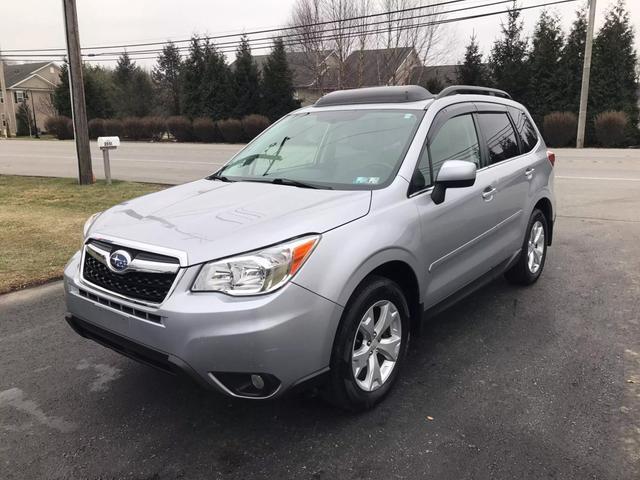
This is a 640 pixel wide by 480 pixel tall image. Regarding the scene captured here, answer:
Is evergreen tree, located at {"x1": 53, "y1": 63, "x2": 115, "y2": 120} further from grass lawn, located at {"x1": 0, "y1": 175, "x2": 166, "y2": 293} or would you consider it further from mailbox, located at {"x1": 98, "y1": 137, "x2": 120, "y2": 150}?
mailbox, located at {"x1": 98, "y1": 137, "x2": 120, "y2": 150}

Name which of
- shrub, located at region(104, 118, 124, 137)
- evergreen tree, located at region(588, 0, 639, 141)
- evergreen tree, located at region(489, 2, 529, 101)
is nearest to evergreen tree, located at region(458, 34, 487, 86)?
evergreen tree, located at region(489, 2, 529, 101)

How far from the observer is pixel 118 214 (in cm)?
334

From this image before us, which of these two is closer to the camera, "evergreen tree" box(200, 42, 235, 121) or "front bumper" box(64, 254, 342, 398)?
"front bumper" box(64, 254, 342, 398)

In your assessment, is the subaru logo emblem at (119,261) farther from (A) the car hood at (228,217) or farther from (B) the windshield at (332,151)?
(B) the windshield at (332,151)

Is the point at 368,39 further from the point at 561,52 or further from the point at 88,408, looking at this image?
the point at 88,408

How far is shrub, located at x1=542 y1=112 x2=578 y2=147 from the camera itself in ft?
87.0

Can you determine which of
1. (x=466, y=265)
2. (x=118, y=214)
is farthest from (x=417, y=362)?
(x=118, y=214)

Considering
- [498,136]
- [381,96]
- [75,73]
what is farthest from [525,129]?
[75,73]

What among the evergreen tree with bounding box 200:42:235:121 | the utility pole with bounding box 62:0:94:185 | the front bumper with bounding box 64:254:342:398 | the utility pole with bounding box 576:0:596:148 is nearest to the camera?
the front bumper with bounding box 64:254:342:398

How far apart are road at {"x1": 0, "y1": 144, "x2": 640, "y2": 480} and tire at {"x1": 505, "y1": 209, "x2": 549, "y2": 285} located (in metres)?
0.50

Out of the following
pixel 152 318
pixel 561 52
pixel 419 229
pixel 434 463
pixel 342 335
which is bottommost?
pixel 434 463

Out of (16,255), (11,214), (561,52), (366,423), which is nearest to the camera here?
(366,423)

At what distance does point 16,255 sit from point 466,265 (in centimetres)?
527

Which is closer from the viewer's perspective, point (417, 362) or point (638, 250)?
point (417, 362)
